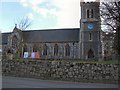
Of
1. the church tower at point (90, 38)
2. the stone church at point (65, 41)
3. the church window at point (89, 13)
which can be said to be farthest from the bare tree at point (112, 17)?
the church window at point (89, 13)

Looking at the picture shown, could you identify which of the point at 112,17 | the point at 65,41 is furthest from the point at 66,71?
the point at 65,41

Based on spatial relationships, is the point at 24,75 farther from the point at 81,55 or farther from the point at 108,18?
the point at 81,55

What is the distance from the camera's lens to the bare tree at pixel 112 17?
27344mm

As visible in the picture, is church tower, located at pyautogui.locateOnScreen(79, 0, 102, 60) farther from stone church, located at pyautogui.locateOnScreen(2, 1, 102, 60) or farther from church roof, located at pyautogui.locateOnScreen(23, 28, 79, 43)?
church roof, located at pyautogui.locateOnScreen(23, 28, 79, 43)

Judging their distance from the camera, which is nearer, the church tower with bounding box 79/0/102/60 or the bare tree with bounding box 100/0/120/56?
the bare tree with bounding box 100/0/120/56

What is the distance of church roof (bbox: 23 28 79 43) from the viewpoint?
67381mm

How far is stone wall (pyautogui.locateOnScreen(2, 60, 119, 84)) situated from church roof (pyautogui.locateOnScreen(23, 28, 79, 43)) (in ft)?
139

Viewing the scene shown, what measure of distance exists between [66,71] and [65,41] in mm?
44162

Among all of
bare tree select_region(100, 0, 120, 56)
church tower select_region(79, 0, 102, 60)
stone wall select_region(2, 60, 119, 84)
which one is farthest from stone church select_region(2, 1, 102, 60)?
stone wall select_region(2, 60, 119, 84)

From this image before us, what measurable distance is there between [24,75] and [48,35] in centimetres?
4873

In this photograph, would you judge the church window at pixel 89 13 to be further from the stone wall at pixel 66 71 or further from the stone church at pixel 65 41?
the stone wall at pixel 66 71

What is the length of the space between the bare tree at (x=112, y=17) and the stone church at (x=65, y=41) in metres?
22.8

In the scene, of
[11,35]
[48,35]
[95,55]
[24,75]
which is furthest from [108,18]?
[11,35]

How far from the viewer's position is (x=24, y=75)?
2386cm
